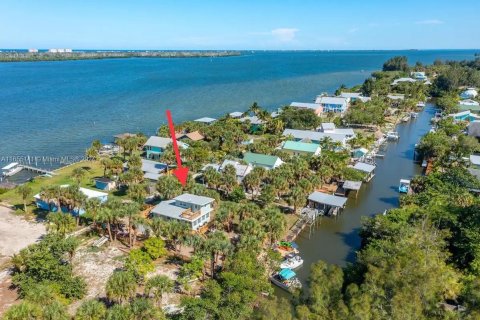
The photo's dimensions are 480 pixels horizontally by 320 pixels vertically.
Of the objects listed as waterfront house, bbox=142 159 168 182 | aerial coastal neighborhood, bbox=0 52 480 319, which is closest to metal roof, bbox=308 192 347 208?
aerial coastal neighborhood, bbox=0 52 480 319

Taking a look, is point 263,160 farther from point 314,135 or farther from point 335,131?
point 335,131

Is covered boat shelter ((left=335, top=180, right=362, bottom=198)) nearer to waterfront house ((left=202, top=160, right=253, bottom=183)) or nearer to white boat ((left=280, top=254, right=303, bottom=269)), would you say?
waterfront house ((left=202, top=160, right=253, bottom=183))

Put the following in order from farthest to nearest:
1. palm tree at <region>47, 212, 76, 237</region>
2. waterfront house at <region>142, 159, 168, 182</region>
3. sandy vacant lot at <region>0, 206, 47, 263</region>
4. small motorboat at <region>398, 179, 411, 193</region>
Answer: waterfront house at <region>142, 159, 168, 182</region>, small motorboat at <region>398, 179, 411, 193</region>, sandy vacant lot at <region>0, 206, 47, 263</region>, palm tree at <region>47, 212, 76, 237</region>

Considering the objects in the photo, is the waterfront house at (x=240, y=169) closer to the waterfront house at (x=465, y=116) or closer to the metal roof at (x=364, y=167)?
the metal roof at (x=364, y=167)

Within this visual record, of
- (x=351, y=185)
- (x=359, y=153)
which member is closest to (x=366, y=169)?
(x=351, y=185)

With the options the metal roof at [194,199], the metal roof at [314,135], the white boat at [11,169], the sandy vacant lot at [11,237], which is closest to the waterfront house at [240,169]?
the metal roof at [194,199]

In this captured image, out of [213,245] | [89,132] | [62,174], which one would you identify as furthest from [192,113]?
[213,245]
